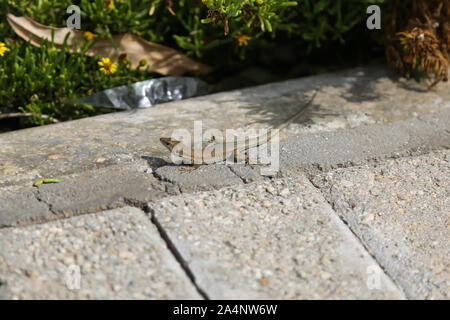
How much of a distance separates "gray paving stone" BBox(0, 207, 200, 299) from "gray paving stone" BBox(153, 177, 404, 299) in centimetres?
10

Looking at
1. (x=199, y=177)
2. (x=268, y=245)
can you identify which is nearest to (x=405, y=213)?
(x=268, y=245)

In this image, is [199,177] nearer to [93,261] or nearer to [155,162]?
[155,162]

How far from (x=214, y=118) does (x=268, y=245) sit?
1.38 metres

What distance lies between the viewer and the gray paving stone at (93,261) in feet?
7.46

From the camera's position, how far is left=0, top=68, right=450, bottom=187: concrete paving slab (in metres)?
3.17

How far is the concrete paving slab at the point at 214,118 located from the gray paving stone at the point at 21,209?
16cm

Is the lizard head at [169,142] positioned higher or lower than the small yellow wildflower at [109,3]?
lower

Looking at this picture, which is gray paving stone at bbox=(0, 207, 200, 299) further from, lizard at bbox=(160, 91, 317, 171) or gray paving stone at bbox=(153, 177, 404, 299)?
lizard at bbox=(160, 91, 317, 171)

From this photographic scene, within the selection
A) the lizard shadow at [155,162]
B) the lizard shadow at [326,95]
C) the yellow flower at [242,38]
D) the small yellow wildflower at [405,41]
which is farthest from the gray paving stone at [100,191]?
the small yellow wildflower at [405,41]

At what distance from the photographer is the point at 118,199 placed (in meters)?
2.80

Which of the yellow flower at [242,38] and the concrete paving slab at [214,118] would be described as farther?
the yellow flower at [242,38]

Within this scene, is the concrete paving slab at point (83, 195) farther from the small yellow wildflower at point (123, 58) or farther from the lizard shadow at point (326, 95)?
the small yellow wildflower at point (123, 58)

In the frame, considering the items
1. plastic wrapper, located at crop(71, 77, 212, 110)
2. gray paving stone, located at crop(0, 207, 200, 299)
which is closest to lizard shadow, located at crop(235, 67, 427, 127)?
plastic wrapper, located at crop(71, 77, 212, 110)
